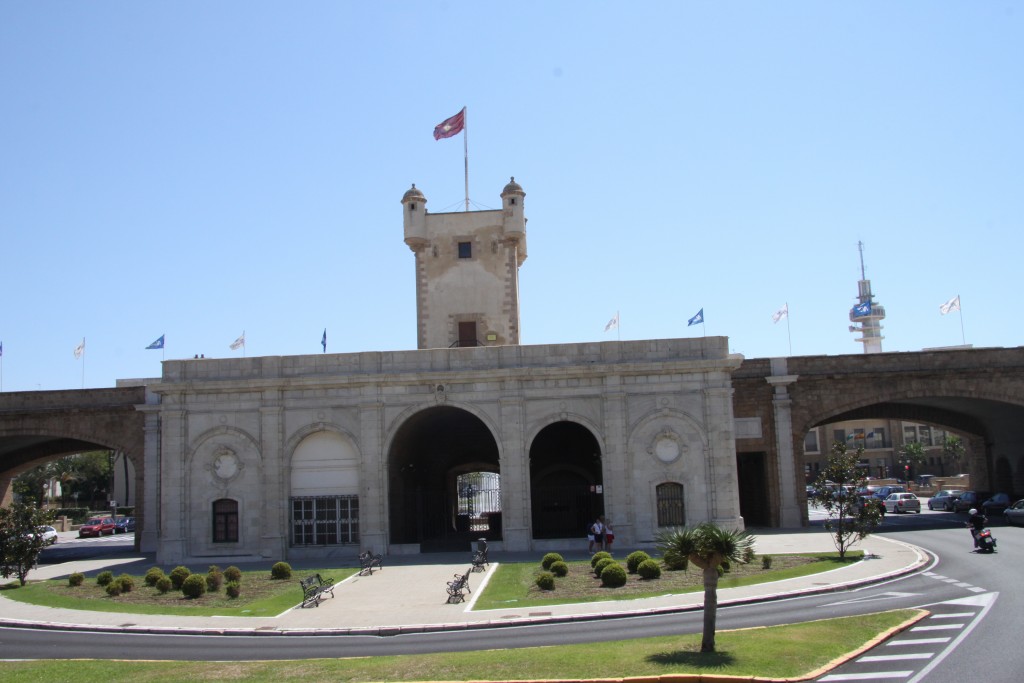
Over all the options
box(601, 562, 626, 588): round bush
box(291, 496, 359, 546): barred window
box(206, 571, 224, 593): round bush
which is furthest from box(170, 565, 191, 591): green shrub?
box(601, 562, 626, 588): round bush

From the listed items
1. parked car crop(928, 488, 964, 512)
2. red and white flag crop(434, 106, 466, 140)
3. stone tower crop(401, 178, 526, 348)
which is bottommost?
parked car crop(928, 488, 964, 512)

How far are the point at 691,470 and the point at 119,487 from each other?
78.7 m

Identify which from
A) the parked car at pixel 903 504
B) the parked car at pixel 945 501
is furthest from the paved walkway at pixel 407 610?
the parked car at pixel 945 501

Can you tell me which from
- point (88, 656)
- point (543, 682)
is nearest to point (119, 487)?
point (88, 656)

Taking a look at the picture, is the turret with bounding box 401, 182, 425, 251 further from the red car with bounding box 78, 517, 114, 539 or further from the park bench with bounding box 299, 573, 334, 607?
the red car with bounding box 78, 517, 114, 539

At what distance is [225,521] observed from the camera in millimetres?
40625

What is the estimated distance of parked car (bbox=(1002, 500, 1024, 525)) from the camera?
43.1 m

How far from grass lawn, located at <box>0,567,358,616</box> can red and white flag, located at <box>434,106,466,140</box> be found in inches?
968

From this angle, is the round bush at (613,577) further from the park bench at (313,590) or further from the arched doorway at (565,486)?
the arched doorway at (565,486)

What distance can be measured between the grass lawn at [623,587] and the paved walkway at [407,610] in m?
0.63

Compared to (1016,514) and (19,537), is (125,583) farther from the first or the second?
(1016,514)

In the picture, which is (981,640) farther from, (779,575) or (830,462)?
(830,462)

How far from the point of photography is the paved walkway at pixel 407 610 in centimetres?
2452

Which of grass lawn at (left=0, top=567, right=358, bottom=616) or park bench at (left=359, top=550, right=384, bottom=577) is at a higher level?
park bench at (left=359, top=550, right=384, bottom=577)
